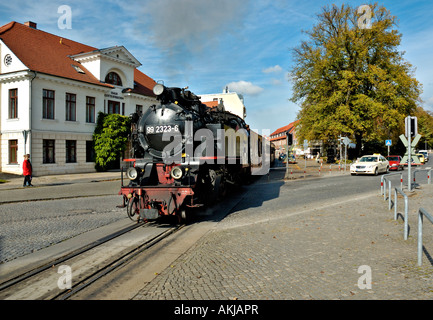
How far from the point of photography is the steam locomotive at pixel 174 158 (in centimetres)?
745

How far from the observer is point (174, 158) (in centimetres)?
808

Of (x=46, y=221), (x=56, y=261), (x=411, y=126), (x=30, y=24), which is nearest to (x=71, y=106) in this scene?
(x=30, y=24)

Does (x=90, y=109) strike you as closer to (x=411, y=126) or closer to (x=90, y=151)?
(x=90, y=151)

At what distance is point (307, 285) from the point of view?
3.90m

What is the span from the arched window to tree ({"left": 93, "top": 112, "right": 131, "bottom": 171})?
11.7 feet

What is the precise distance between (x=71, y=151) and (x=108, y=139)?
287cm

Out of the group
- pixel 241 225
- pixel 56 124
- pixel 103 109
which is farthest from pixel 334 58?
pixel 241 225

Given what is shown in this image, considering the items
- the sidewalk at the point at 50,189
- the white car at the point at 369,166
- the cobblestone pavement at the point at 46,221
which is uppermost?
the white car at the point at 369,166

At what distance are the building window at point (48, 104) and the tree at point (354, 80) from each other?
76.9ft

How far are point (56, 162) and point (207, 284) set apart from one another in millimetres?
22020

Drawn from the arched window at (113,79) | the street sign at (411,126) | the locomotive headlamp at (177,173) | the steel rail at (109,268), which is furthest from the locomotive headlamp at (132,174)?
the arched window at (113,79)

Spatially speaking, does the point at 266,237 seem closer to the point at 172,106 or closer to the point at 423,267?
the point at 423,267

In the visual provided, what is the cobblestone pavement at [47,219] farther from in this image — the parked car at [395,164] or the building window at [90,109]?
the parked car at [395,164]

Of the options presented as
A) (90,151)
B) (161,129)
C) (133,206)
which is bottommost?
(133,206)
